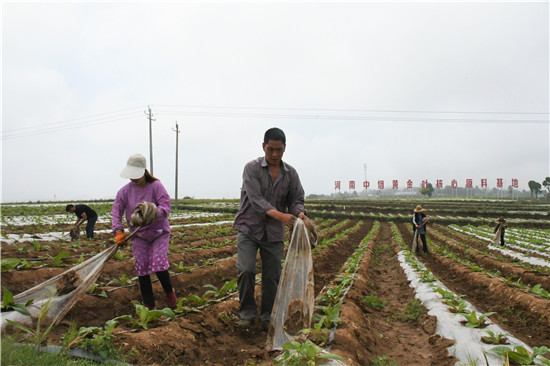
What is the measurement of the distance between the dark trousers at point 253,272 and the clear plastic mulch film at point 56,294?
4.12 feet

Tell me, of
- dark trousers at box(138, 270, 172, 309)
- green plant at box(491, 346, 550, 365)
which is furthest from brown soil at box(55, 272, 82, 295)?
green plant at box(491, 346, 550, 365)

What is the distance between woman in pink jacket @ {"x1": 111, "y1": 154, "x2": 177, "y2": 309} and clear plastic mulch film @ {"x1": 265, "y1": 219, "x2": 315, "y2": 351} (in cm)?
124

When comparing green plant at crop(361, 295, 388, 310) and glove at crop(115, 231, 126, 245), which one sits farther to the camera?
green plant at crop(361, 295, 388, 310)

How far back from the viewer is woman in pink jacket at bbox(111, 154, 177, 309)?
3.32 meters

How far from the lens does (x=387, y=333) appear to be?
3.87 metres

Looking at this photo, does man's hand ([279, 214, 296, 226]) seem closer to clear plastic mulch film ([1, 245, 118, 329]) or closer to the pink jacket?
the pink jacket

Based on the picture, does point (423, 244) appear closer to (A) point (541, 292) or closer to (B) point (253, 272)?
(A) point (541, 292)

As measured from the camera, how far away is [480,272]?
6816 millimetres

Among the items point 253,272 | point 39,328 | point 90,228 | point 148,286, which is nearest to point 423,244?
point 253,272

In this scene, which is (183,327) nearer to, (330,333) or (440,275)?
(330,333)

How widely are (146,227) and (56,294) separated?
90 centimetres

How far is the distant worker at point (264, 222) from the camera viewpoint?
313 cm

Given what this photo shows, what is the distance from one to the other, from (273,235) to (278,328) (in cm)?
82

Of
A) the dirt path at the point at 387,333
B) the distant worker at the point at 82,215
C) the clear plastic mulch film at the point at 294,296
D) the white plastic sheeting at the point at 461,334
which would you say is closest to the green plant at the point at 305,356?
the dirt path at the point at 387,333
